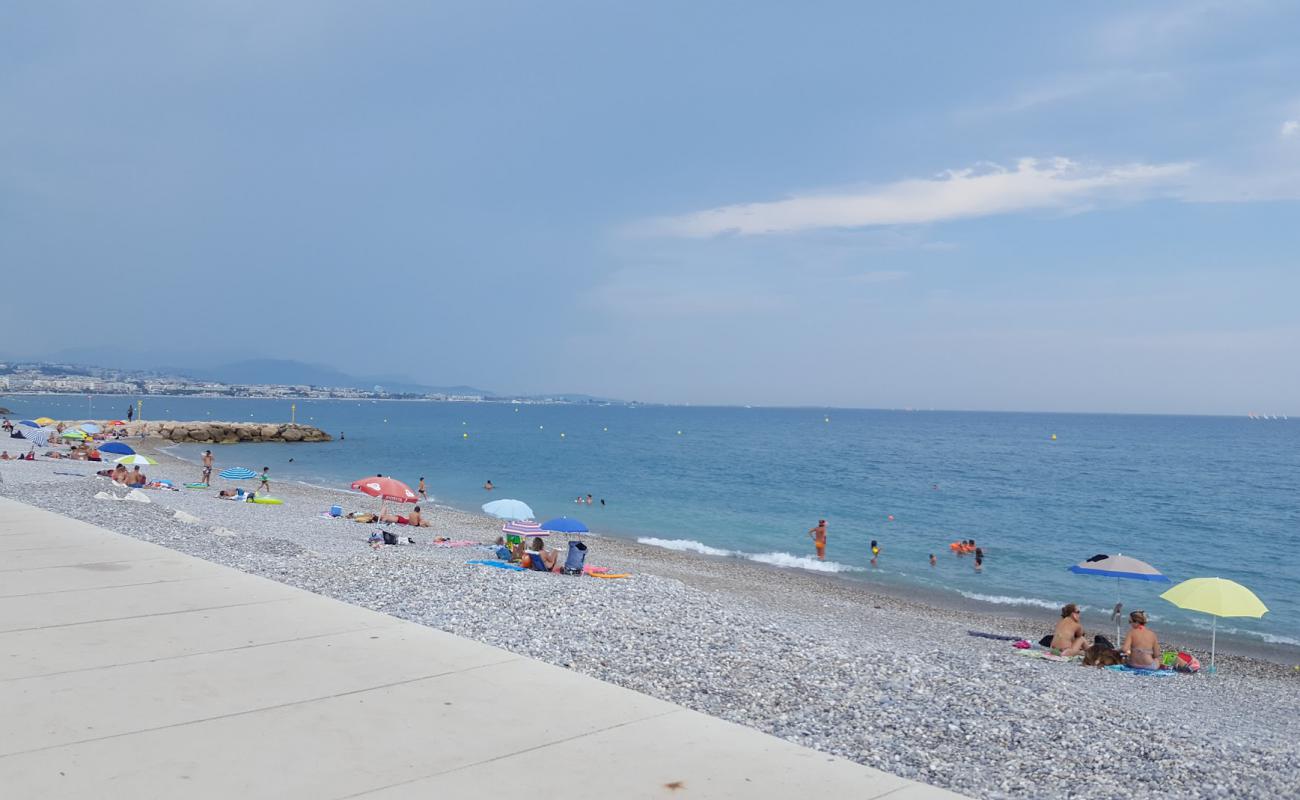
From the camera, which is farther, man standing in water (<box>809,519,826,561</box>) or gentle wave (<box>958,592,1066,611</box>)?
man standing in water (<box>809,519,826,561</box>)

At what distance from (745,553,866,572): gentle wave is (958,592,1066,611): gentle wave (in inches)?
168

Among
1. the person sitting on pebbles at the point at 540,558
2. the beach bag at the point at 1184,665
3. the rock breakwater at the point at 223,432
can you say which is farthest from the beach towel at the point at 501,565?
the rock breakwater at the point at 223,432

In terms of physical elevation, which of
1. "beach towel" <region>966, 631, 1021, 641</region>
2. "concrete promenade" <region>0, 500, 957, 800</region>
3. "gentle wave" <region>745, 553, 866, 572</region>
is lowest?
"gentle wave" <region>745, 553, 866, 572</region>

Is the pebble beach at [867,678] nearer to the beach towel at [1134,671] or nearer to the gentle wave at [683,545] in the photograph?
the beach towel at [1134,671]

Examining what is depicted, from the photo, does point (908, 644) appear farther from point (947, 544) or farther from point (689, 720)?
point (947, 544)

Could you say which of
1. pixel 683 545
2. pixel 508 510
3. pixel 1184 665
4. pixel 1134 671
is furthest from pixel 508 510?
pixel 1184 665

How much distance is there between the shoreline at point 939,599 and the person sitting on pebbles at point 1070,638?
8.74 feet

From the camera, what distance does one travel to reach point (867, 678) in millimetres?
8555

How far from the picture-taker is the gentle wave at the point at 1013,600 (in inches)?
915

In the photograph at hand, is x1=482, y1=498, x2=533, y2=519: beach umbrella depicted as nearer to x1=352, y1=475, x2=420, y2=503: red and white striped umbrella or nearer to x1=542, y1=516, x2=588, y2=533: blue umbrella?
x1=542, y1=516, x2=588, y2=533: blue umbrella

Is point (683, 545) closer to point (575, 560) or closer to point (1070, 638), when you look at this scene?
point (575, 560)

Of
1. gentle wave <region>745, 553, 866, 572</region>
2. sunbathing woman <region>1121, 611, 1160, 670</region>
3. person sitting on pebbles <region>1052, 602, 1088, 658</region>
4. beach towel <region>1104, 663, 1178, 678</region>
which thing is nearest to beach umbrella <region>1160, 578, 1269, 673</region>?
sunbathing woman <region>1121, 611, 1160, 670</region>

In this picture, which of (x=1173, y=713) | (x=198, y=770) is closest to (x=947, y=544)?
(x=1173, y=713)

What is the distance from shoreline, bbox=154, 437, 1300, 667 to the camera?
63.3 feet
